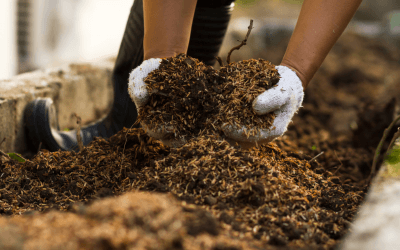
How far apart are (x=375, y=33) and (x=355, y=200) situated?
25.2 feet

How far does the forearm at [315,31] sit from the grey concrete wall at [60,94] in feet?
4.96

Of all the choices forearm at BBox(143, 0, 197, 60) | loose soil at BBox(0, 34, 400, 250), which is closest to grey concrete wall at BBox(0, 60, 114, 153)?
loose soil at BBox(0, 34, 400, 250)

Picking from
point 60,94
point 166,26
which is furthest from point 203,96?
point 60,94

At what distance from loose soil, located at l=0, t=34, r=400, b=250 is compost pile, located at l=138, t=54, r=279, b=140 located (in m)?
0.11

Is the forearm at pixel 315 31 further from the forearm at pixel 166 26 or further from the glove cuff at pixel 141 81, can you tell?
the glove cuff at pixel 141 81

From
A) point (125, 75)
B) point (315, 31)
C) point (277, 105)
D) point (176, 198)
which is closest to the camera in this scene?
point (176, 198)

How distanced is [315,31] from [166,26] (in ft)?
2.06

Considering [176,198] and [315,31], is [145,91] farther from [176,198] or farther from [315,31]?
[315,31]

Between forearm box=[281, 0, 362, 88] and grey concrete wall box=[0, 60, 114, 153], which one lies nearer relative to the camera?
forearm box=[281, 0, 362, 88]

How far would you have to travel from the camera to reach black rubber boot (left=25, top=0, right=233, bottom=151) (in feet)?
6.30

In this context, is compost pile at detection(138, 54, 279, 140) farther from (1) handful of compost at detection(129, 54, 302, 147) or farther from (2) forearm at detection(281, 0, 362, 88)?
(2) forearm at detection(281, 0, 362, 88)

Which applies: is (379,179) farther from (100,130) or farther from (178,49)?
(100,130)

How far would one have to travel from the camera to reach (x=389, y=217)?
0.72 m

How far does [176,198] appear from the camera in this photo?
97 cm
